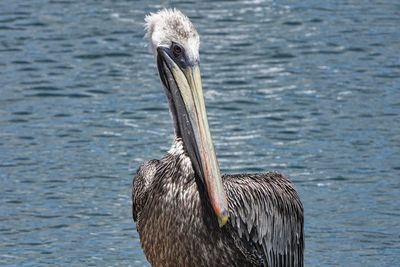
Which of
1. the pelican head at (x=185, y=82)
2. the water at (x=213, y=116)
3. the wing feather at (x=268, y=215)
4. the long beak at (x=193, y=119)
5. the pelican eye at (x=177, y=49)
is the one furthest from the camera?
the water at (x=213, y=116)

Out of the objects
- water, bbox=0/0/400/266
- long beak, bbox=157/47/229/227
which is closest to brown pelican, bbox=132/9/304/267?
long beak, bbox=157/47/229/227

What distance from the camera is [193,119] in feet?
23.8

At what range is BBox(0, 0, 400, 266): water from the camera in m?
10.2

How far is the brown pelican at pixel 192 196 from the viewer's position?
727cm

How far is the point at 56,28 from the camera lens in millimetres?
14734

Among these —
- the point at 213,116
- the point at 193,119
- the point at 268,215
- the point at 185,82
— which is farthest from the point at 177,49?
the point at 213,116

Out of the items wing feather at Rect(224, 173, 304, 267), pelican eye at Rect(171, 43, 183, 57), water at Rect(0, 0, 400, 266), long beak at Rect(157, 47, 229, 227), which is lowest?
water at Rect(0, 0, 400, 266)

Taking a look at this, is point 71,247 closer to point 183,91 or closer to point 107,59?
point 183,91

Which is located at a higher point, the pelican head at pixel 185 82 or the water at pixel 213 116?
the pelican head at pixel 185 82

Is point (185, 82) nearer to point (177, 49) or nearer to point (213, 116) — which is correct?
point (177, 49)

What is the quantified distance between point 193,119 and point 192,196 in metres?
0.52

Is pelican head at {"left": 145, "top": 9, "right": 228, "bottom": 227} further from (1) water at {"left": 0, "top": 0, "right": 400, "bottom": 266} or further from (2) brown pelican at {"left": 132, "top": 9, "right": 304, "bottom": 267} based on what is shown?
(1) water at {"left": 0, "top": 0, "right": 400, "bottom": 266}

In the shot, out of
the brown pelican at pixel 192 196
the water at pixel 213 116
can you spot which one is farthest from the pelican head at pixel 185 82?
the water at pixel 213 116

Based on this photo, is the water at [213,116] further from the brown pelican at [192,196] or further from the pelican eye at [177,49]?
the pelican eye at [177,49]
